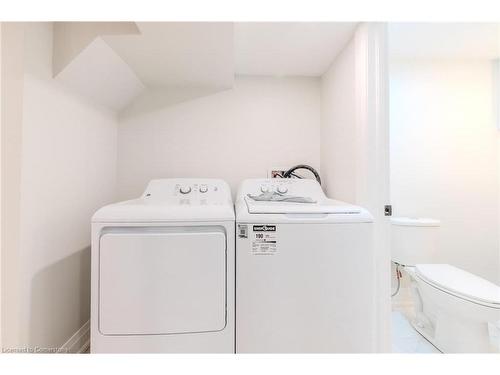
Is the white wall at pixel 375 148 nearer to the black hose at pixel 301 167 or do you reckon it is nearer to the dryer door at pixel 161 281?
the black hose at pixel 301 167

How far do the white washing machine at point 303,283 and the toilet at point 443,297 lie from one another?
735mm

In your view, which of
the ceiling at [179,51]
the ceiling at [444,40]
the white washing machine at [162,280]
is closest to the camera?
the white washing machine at [162,280]

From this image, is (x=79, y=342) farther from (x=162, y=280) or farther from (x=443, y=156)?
(x=443, y=156)

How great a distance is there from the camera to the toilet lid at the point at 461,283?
4.44 feet

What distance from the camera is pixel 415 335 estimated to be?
1.70 metres

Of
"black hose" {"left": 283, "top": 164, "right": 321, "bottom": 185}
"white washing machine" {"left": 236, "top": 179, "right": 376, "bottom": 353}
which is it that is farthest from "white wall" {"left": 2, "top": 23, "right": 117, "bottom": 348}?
"black hose" {"left": 283, "top": 164, "right": 321, "bottom": 185}

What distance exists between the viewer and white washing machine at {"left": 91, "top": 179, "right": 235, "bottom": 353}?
3.44 ft

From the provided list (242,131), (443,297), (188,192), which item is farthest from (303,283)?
(242,131)

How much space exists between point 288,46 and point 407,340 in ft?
6.82

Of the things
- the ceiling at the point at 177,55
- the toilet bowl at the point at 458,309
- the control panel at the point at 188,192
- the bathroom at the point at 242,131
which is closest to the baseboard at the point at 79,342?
the bathroom at the point at 242,131

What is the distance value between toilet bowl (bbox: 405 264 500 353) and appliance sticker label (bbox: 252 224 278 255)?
120 cm

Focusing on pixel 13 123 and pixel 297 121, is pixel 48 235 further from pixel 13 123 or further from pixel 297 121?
pixel 297 121

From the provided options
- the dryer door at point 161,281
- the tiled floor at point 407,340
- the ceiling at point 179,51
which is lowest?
the tiled floor at point 407,340

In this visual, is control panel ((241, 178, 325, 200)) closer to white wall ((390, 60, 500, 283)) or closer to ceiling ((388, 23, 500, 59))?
white wall ((390, 60, 500, 283))
